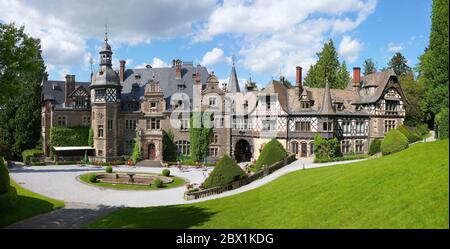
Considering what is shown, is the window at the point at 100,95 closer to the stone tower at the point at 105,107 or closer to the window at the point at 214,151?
the stone tower at the point at 105,107

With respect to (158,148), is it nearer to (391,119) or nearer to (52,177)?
(52,177)

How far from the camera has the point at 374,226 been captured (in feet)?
36.5

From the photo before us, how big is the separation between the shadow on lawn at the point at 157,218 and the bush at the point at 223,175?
17.2 feet

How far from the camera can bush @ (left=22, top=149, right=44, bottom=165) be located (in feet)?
149

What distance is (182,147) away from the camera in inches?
1896

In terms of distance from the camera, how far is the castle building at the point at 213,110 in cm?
4222

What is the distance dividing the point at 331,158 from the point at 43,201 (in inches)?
1067

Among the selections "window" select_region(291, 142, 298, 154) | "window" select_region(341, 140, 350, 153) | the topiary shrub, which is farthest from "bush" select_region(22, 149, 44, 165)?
"window" select_region(341, 140, 350, 153)

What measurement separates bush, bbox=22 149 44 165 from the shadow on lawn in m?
29.7

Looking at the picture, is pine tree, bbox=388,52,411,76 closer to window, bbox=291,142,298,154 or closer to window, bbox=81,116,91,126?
window, bbox=291,142,298,154

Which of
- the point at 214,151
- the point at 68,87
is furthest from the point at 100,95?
the point at 214,151

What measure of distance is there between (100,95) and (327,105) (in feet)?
97.9
